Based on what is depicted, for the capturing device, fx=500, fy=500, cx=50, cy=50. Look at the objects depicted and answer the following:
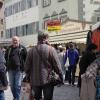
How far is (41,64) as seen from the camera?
28.9ft

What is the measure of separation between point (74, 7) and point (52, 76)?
1415 inches

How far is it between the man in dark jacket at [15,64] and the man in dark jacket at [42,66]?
9.24 ft

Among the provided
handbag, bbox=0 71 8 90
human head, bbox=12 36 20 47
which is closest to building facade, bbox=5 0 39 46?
human head, bbox=12 36 20 47

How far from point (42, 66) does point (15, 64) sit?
10.4ft

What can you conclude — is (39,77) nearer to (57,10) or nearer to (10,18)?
(57,10)

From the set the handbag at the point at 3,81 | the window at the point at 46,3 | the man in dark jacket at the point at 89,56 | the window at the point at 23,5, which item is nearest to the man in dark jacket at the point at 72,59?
the man in dark jacket at the point at 89,56

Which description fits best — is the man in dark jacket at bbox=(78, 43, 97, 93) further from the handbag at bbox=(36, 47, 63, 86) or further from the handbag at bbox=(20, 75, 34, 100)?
the handbag at bbox=(20, 75, 34, 100)

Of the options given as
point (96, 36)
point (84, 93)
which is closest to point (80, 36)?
point (96, 36)

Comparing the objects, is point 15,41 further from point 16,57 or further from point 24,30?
point 24,30

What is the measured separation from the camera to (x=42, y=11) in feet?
167

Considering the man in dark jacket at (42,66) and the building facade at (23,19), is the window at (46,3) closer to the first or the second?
the building facade at (23,19)

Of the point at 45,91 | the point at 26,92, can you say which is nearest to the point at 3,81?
the point at 26,92

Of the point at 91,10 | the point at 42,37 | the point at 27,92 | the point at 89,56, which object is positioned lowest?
the point at 27,92

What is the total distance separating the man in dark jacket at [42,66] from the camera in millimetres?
8680
